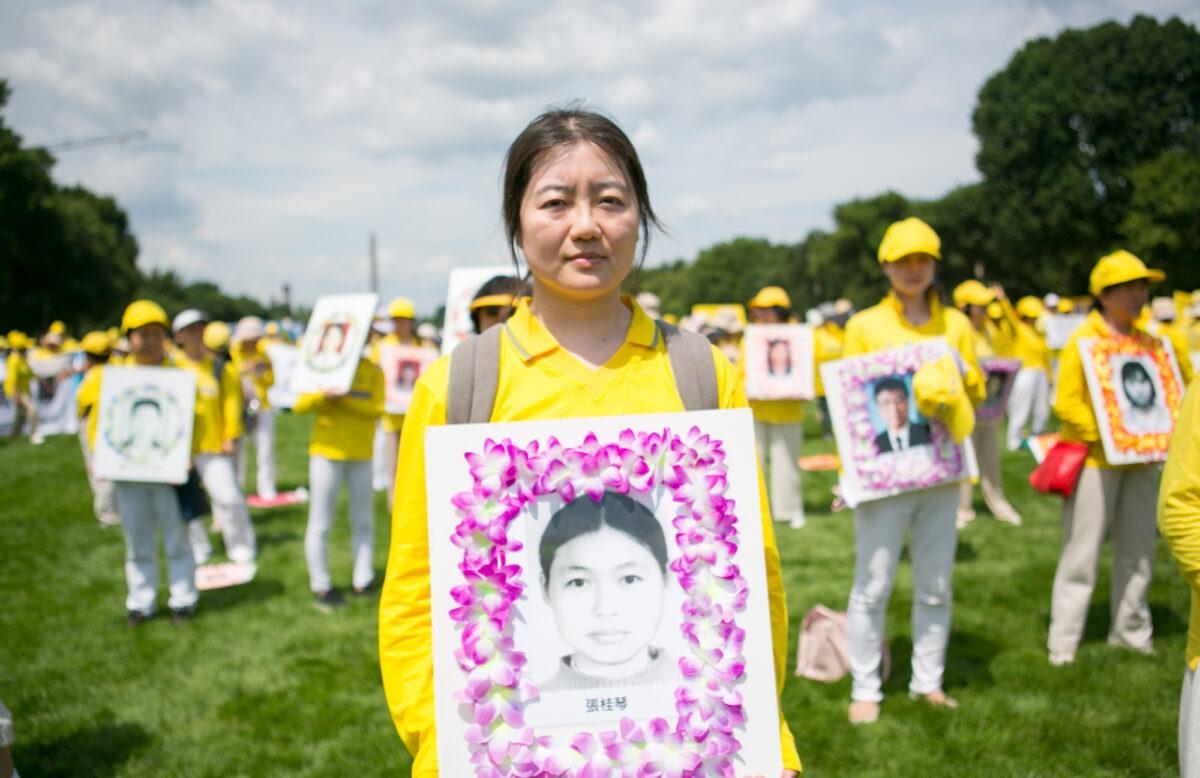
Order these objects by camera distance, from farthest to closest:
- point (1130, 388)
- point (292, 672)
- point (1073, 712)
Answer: point (292, 672)
point (1130, 388)
point (1073, 712)

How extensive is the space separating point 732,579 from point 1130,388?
4.74m

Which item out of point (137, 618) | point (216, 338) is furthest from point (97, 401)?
point (216, 338)

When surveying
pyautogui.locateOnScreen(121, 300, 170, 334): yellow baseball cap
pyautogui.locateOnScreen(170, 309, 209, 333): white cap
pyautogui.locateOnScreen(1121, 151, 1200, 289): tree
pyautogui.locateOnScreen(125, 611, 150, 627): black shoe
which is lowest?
pyautogui.locateOnScreen(125, 611, 150, 627): black shoe

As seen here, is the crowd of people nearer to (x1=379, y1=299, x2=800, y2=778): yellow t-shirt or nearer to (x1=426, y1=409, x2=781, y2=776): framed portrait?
(x1=379, y1=299, x2=800, y2=778): yellow t-shirt

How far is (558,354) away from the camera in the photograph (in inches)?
79.2

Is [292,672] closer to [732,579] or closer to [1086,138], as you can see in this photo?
[732,579]

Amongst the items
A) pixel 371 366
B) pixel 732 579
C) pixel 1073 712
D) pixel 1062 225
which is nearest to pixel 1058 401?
pixel 1073 712

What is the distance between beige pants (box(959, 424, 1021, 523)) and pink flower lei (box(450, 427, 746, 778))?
8.48 metres

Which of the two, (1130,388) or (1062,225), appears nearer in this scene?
(1130,388)

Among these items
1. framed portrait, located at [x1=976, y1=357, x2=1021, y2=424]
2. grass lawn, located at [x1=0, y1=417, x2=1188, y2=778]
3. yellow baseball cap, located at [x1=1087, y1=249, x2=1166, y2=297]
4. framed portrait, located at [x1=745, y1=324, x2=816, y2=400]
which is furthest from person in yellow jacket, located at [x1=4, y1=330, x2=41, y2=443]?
yellow baseball cap, located at [x1=1087, y1=249, x2=1166, y2=297]

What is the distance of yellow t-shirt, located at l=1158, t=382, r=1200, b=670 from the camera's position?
8.74 feet

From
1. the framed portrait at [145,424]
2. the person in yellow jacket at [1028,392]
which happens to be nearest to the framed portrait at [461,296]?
the framed portrait at [145,424]

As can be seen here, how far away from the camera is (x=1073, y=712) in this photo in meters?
4.99

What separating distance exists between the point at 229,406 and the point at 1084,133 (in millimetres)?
46588
